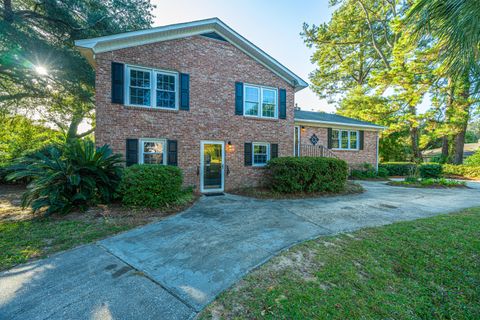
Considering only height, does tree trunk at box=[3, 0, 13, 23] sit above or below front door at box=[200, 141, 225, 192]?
above

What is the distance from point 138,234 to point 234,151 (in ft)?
18.7

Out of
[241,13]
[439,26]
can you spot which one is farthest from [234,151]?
[439,26]

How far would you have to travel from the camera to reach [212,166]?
895 centimetres

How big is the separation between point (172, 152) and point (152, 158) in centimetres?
80

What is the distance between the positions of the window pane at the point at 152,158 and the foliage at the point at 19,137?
22.6 feet

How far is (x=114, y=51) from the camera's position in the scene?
7332mm

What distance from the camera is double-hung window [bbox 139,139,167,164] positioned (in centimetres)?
777

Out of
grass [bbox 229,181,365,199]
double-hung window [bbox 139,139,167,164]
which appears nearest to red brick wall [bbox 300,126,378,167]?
grass [bbox 229,181,365,199]

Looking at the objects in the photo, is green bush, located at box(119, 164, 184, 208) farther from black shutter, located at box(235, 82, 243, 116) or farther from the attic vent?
the attic vent

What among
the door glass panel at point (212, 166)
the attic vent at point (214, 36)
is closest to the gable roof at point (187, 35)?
the attic vent at point (214, 36)

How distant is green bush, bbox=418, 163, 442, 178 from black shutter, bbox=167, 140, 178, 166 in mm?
16448

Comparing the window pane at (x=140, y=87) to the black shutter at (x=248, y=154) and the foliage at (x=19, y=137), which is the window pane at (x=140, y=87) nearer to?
the black shutter at (x=248, y=154)

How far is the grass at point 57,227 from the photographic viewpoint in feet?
11.4

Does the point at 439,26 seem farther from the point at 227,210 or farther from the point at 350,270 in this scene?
the point at 227,210
